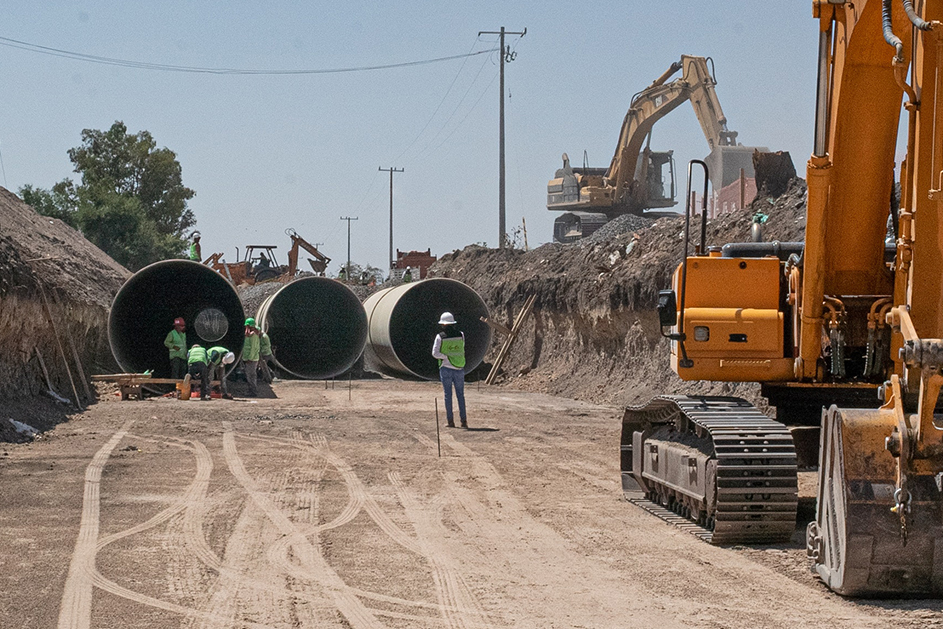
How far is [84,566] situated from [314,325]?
25741 mm

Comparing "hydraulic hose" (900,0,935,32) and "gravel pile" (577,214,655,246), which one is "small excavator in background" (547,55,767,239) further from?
"hydraulic hose" (900,0,935,32)

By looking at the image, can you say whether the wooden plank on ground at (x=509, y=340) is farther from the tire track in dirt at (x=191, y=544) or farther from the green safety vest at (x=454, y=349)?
the tire track in dirt at (x=191, y=544)

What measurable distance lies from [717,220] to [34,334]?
13573 mm

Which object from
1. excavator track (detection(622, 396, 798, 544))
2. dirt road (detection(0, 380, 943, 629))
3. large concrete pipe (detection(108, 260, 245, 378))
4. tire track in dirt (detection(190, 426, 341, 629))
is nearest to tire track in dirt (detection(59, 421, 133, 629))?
dirt road (detection(0, 380, 943, 629))

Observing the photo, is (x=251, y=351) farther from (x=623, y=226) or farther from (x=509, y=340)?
(x=623, y=226)

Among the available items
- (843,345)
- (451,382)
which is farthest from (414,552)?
(451,382)

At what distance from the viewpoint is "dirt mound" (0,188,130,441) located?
57.3ft

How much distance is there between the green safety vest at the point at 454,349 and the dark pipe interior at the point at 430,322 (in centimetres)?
1224

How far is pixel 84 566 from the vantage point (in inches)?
273

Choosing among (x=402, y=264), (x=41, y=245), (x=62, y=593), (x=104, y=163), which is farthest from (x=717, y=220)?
(x=104, y=163)

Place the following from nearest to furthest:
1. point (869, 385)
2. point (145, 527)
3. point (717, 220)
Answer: point (869, 385) → point (145, 527) → point (717, 220)

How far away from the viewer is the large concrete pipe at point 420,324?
29578 mm

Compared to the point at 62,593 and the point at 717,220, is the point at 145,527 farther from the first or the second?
the point at 717,220

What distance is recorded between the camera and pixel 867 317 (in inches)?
297
